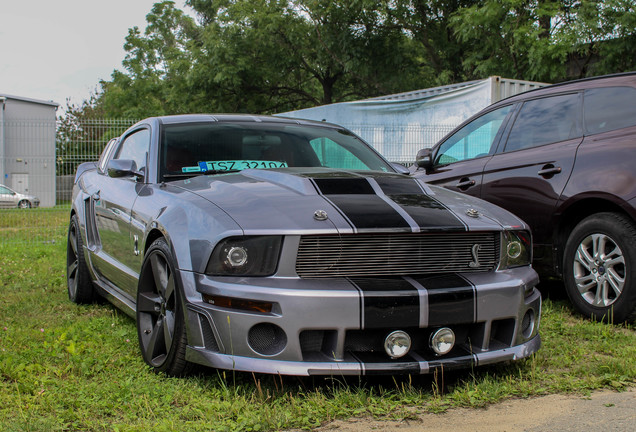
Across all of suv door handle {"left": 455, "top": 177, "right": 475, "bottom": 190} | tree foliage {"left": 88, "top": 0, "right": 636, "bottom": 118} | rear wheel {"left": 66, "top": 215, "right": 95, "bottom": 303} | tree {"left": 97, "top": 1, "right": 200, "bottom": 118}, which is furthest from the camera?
tree {"left": 97, "top": 1, "right": 200, "bottom": 118}

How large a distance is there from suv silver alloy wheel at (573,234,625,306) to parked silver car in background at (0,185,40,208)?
A: 10.7m

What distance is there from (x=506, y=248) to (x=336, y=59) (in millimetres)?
25018

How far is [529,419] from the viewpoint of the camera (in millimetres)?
2836

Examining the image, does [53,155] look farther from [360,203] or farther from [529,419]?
[529,419]

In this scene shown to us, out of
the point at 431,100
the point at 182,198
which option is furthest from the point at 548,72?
the point at 182,198

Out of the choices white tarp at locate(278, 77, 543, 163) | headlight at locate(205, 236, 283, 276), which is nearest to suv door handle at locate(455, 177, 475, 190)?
headlight at locate(205, 236, 283, 276)

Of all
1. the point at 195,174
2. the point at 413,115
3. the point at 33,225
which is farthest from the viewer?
the point at 413,115

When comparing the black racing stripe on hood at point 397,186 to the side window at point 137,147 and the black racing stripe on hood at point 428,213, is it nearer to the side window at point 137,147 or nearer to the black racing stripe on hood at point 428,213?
the black racing stripe on hood at point 428,213

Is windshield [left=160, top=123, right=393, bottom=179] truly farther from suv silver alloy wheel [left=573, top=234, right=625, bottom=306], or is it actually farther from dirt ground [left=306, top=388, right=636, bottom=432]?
dirt ground [left=306, top=388, right=636, bottom=432]

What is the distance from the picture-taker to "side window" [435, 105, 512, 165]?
5.72 m

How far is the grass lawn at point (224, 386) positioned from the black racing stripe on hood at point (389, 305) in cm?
35

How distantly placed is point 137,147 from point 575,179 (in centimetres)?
314

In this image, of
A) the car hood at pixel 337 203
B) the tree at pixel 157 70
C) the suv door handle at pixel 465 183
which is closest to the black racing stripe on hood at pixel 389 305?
the car hood at pixel 337 203

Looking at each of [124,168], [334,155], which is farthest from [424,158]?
[124,168]
